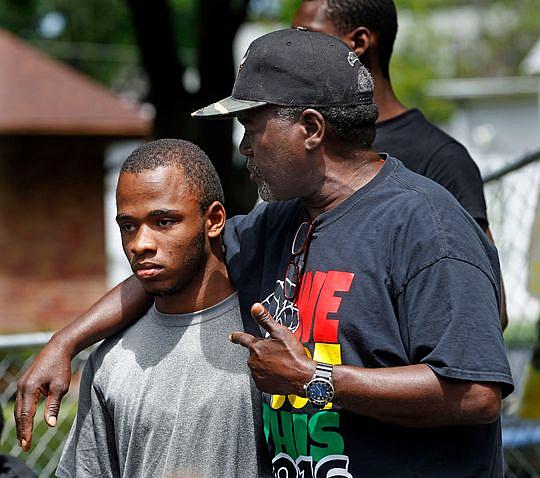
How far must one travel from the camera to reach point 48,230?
40.7ft

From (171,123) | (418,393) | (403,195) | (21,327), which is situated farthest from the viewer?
(21,327)

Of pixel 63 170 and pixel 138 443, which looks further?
pixel 63 170

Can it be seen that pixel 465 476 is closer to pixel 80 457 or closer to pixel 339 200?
pixel 339 200

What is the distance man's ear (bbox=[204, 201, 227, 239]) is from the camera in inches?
109

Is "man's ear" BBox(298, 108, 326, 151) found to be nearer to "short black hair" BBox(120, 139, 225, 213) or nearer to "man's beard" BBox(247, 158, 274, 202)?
"man's beard" BBox(247, 158, 274, 202)

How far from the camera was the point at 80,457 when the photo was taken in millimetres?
2754

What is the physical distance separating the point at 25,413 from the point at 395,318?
40.2 inches

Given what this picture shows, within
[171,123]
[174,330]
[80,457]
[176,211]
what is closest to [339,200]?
[176,211]

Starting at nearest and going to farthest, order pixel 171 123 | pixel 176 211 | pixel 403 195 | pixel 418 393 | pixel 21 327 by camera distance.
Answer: pixel 418 393 < pixel 403 195 < pixel 176 211 < pixel 171 123 < pixel 21 327

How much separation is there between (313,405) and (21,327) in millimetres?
10492

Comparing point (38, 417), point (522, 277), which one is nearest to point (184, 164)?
point (522, 277)

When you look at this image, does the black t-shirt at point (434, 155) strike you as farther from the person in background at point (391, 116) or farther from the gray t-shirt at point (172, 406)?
the gray t-shirt at point (172, 406)

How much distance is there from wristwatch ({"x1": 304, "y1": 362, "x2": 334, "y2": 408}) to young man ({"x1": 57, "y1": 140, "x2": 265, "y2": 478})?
1.64ft

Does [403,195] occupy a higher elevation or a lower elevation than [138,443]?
higher
